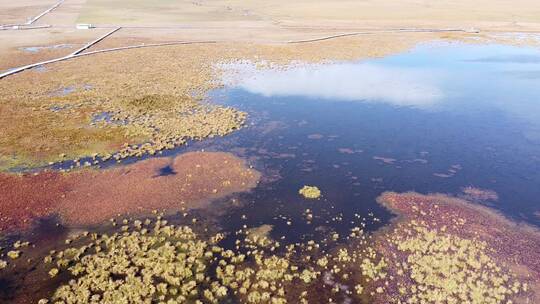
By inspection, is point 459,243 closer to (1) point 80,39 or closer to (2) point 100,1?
(1) point 80,39

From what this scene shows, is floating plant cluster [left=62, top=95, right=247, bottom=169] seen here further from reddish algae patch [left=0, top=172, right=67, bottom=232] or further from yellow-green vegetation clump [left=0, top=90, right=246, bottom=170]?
reddish algae patch [left=0, top=172, right=67, bottom=232]

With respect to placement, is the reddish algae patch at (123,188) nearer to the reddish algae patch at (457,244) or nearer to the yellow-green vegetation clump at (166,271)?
the yellow-green vegetation clump at (166,271)

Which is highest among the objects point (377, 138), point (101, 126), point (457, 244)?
point (377, 138)

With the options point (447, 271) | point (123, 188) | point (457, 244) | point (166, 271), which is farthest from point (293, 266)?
point (123, 188)

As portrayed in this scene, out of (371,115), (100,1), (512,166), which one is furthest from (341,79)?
(100,1)

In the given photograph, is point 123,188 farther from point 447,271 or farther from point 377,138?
point 377,138

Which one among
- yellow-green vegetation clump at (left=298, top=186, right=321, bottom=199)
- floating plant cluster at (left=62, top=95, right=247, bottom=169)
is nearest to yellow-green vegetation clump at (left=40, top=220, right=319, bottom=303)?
yellow-green vegetation clump at (left=298, top=186, right=321, bottom=199)
